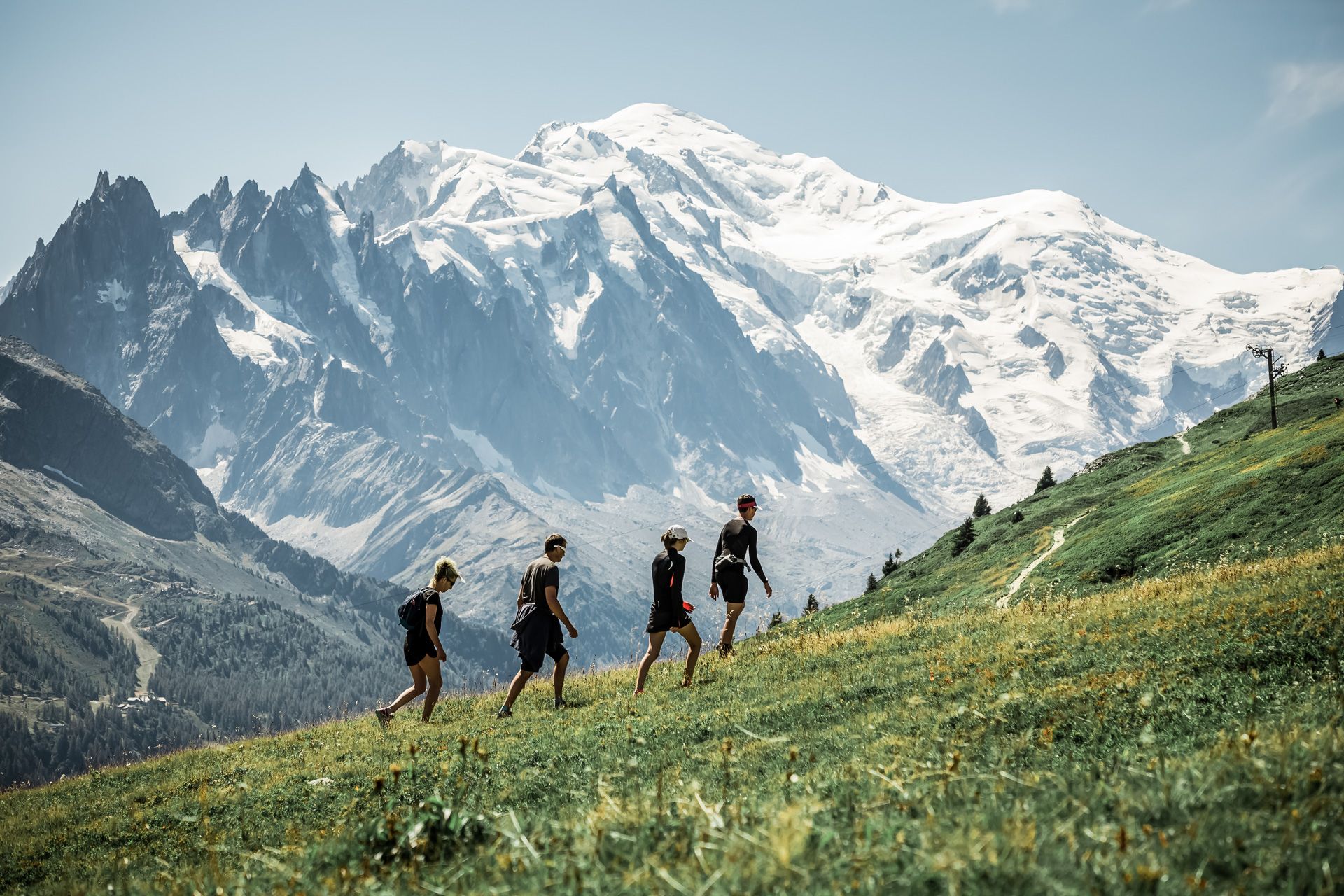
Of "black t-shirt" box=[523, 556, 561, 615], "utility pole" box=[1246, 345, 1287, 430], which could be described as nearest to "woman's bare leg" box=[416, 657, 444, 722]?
"black t-shirt" box=[523, 556, 561, 615]

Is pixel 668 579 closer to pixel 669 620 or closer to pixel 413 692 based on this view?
pixel 669 620

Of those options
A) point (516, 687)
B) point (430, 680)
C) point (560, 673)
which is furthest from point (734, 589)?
point (430, 680)

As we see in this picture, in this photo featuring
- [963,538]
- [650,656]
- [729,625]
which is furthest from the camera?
[963,538]

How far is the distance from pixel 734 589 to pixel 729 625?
830 mm

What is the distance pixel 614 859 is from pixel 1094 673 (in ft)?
26.5

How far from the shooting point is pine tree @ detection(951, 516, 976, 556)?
60719 mm

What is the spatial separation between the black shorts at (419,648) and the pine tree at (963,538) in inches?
1823

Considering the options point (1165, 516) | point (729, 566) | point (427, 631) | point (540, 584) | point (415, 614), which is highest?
point (1165, 516)

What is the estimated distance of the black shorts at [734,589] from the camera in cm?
1898

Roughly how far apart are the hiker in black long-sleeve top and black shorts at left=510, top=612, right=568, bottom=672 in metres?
1.61

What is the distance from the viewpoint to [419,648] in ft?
61.8

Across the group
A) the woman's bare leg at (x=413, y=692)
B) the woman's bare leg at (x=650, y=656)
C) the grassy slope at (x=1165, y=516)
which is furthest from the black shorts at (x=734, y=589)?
the grassy slope at (x=1165, y=516)

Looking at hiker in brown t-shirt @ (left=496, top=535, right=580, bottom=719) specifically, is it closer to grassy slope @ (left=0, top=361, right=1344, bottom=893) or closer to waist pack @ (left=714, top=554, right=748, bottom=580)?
grassy slope @ (left=0, top=361, right=1344, bottom=893)

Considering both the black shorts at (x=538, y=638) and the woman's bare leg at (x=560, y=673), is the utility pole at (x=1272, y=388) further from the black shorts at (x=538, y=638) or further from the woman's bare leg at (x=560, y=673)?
the black shorts at (x=538, y=638)
